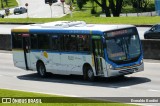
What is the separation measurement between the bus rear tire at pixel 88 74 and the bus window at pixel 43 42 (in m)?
3.07

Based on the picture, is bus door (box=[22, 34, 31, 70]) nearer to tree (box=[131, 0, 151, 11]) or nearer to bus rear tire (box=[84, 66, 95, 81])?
bus rear tire (box=[84, 66, 95, 81])

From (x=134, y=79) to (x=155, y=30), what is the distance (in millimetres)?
18842

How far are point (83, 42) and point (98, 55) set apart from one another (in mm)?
1271

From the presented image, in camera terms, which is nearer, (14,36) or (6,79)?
(6,79)

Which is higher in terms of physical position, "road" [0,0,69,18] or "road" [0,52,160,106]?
"road" [0,52,160,106]

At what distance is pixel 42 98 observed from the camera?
54.4 feet

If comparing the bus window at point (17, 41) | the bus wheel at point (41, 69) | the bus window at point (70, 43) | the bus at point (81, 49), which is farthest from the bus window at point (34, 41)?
the bus window at point (70, 43)

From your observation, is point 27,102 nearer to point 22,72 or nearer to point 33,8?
point 22,72

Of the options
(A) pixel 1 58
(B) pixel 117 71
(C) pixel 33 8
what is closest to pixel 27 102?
(B) pixel 117 71

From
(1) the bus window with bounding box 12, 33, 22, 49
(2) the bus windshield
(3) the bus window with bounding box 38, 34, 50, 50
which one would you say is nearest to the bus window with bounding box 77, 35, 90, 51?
(2) the bus windshield

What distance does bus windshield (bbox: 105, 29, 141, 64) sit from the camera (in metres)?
24.0

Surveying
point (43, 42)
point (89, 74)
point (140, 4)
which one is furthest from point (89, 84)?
point (140, 4)

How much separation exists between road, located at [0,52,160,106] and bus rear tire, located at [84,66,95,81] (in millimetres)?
244

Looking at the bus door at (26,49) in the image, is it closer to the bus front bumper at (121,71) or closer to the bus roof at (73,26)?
the bus roof at (73,26)
